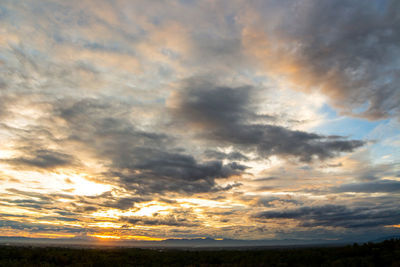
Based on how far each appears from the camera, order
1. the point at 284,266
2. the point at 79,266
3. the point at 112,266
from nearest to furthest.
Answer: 1. the point at 284,266
2. the point at 79,266
3. the point at 112,266

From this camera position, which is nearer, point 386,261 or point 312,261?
point 386,261

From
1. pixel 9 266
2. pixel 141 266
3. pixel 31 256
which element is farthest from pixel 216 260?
pixel 31 256

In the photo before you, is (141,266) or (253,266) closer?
(253,266)

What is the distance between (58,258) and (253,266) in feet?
135

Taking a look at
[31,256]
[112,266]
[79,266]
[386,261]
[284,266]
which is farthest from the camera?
[31,256]

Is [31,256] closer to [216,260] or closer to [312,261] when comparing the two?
[216,260]

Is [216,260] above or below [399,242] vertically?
below

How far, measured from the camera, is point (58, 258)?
53.0 metres

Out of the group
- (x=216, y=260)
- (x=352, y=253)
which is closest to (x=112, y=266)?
(x=216, y=260)

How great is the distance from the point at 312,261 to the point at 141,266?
30033 millimetres

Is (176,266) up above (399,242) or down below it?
below

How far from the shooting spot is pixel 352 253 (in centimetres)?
3775

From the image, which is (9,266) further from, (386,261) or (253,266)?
(386,261)

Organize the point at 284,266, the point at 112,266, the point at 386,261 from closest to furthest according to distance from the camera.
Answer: the point at 386,261 < the point at 284,266 < the point at 112,266
